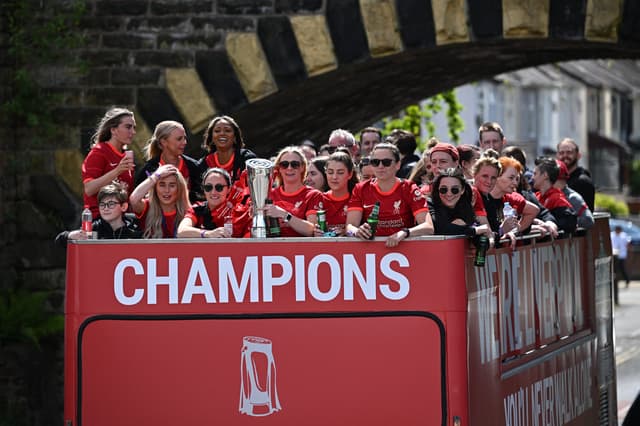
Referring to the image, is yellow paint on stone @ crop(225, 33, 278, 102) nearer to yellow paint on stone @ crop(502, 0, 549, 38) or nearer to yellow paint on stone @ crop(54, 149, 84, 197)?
yellow paint on stone @ crop(54, 149, 84, 197)

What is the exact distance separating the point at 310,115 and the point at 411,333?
479 inches

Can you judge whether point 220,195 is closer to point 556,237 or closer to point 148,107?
point 556,237

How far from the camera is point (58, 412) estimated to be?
16453 mm

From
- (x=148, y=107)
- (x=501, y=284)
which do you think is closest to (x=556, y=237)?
(x=501, y=284)

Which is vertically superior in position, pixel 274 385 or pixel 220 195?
pixel 220 195

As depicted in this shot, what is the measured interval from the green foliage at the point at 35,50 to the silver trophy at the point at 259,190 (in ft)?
27.2

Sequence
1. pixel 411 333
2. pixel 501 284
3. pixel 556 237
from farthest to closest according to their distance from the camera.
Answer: pixel 556 237
pixel 501 284
pixel 411 333

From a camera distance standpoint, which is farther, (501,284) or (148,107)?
(148,107)

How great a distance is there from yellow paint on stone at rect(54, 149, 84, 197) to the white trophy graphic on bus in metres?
8.79

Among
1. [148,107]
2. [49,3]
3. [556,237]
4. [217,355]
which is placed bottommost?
[217,355]

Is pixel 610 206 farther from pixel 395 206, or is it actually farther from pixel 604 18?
pixel 395 206

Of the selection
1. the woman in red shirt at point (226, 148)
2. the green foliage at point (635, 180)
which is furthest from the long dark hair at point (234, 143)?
the green foliage at point (635, 180)

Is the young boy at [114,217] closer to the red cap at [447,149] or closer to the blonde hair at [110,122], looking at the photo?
the blonde hair at [110,122]

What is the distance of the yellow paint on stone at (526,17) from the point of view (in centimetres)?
1560
